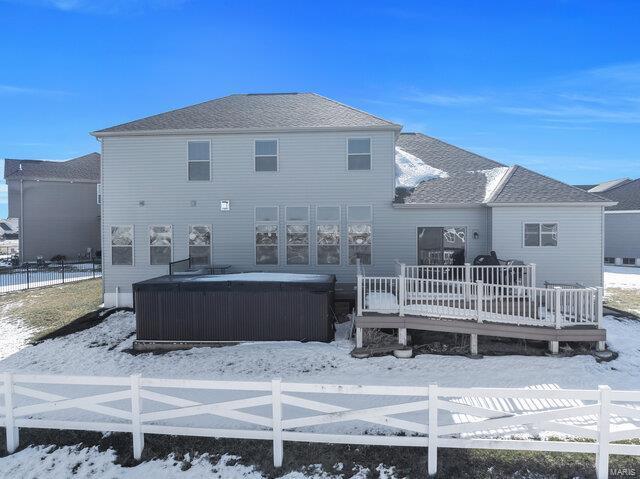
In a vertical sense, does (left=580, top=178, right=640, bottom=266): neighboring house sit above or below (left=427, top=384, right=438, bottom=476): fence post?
above

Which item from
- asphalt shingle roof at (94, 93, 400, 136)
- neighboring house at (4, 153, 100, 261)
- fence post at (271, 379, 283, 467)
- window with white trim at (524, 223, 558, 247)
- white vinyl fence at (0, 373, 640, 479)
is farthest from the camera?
neighboring house at (4, 153, 100, 261)

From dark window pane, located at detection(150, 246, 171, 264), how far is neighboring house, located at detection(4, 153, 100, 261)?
19.6 metres

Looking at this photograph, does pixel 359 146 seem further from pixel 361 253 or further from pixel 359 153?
pixel 361 253

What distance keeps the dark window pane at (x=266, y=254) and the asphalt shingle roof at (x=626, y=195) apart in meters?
26.0

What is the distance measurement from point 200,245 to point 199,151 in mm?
3140

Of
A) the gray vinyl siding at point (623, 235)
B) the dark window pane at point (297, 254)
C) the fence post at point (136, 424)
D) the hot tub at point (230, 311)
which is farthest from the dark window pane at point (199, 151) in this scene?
the gray vinyl siding at point (623, 235)

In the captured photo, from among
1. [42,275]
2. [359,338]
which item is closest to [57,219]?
[42,275]

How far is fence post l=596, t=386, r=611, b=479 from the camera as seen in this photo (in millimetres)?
4488

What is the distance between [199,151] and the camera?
43.3ft

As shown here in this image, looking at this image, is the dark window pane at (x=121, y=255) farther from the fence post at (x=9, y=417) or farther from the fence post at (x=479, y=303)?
the fence post at (x=479, y=303)

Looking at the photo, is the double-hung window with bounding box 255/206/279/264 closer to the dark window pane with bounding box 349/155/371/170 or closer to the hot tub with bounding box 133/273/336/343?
the dark window pane with bounding box 349/155/371/170

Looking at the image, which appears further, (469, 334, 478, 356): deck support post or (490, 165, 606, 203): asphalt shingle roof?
(490, 165, 606, 203): asphalt shingle roof

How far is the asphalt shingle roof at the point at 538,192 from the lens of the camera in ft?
39.3

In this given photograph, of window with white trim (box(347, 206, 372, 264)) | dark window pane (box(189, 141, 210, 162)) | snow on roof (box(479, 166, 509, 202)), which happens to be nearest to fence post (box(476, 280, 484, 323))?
window with white trim (box(347, 206, 372, 264))
